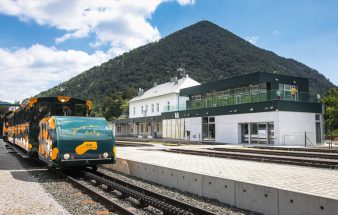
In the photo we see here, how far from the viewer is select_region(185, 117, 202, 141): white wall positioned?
41.6m

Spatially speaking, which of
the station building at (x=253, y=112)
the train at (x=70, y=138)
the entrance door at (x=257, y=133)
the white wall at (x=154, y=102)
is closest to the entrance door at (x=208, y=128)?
the station building at (x=253, y=112)

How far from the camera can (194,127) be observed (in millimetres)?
42812

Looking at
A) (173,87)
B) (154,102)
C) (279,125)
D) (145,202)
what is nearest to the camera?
(145,202)

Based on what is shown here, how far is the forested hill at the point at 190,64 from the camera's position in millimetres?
134500

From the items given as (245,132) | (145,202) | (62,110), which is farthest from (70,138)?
(245,132)

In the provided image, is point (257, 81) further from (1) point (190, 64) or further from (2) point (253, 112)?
(1) point (190, 64)

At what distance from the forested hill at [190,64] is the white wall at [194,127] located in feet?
263

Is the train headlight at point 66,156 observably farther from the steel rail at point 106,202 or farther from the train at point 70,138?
the steel rail at point 106,202

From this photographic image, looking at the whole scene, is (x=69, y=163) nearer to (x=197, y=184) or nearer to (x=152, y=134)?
(x=197, y=184)

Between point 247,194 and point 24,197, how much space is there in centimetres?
598

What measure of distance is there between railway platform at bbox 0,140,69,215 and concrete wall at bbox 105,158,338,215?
3871mm

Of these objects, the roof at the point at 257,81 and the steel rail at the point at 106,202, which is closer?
the steel rail at the point at 106,202

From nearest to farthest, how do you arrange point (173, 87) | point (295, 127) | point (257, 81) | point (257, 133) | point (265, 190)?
point (265, 190)
point (295, 127)
point (257, 133)
point (257, 81)
point (173, 87)

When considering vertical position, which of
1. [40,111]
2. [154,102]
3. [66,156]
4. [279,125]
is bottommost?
[66,156]
